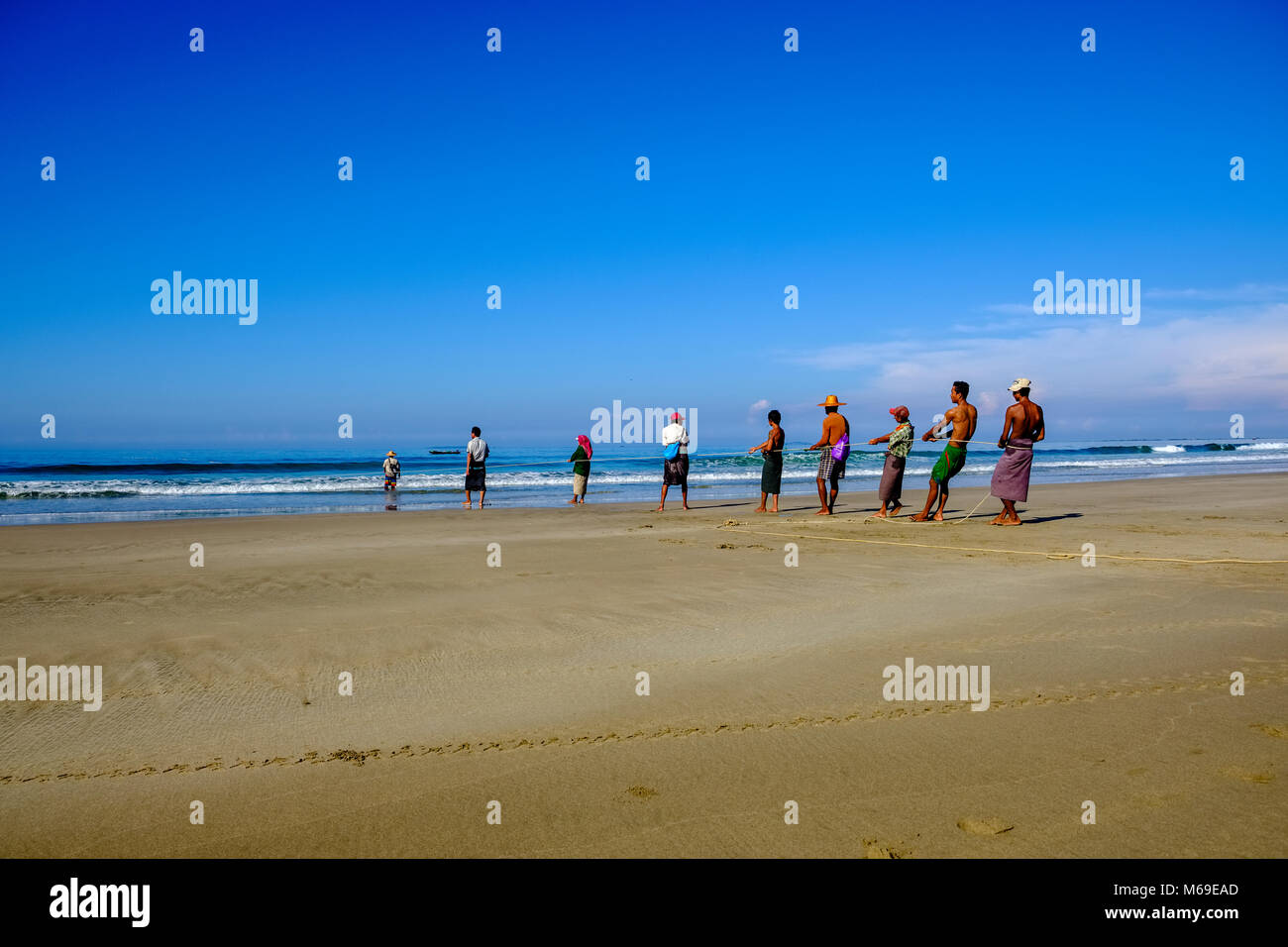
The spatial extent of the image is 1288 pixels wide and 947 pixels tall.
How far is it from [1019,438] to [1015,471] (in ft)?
1.63

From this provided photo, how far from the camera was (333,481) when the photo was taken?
31625 millimetres

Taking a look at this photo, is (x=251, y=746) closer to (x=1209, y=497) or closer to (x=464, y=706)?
(x=464, y=706)

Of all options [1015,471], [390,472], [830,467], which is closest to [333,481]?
[390,472]

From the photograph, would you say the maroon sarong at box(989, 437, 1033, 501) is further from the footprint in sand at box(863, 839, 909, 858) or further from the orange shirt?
the footprint in sand at box(863, 839, 909, 858)

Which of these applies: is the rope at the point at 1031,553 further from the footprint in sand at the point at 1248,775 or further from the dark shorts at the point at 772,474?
the footprint in sand at the point at 1248,775

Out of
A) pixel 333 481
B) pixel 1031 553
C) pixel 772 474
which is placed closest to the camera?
pixel 1031 553

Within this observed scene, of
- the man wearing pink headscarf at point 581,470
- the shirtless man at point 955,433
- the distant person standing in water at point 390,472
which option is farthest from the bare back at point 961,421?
the distant person standing in water at point 390,472

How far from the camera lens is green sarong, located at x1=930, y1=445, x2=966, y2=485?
1302 centimetres

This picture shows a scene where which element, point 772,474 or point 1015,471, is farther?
point 772,474

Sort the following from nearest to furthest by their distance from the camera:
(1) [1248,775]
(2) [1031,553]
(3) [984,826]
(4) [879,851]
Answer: (4) [879,851], (3) [984,826], (1) [1248,775], (2) [1031,553]

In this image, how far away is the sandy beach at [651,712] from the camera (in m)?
2.96

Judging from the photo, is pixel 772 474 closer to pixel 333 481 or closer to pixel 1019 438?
pixel 1019 438
